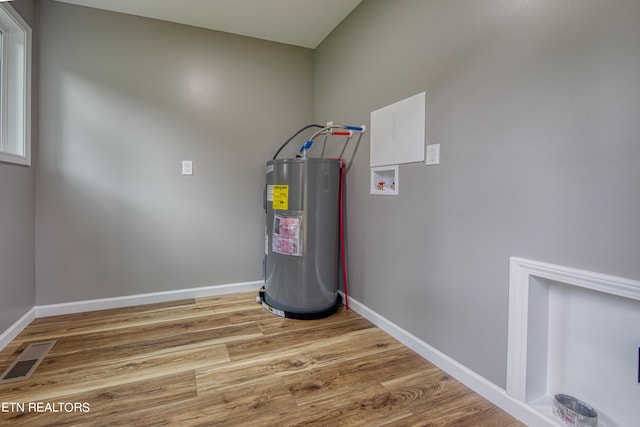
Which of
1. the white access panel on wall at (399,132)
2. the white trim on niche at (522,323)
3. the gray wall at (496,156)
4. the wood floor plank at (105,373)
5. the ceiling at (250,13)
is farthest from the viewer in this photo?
the ceiling at (250,13)

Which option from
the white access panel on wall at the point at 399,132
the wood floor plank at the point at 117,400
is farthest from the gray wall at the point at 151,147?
the wood floor plank at the point at 117,400

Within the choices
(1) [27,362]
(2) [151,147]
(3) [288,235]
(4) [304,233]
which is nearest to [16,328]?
(1) [27,362]

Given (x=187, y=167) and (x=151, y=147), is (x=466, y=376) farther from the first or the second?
(x=151, y=147)

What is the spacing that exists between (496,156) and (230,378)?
5.63ft

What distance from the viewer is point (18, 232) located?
6.45ft

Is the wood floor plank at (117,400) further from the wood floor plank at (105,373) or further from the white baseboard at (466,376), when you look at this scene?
the white baseboard at (466,376)

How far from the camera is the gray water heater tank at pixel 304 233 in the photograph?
7.30ft

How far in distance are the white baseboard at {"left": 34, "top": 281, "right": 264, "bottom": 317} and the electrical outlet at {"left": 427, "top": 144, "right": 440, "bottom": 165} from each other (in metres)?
2.01

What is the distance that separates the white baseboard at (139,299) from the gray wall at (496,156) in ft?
4.47

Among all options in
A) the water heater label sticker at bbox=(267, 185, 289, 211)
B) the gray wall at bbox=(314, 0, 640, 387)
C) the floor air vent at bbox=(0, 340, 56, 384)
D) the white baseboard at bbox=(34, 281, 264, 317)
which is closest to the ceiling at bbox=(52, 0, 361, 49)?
the gray wall at bbox=(314, 0, 640, 387)

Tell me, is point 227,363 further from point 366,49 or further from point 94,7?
point 94,7

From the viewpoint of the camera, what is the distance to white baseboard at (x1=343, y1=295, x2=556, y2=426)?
4.05 ft

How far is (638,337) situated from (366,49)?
2.19m

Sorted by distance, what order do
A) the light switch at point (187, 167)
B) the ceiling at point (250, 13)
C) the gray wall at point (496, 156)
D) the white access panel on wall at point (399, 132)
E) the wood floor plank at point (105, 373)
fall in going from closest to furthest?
1. the gray wall at point (496, 156)
2. the wood floor plank at point (105, 373)
3. the white access panel on wall at point (399, 132)
4. the ceiling at point (250, 13)
5. the light switch at point (187, 167)
